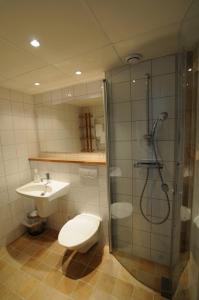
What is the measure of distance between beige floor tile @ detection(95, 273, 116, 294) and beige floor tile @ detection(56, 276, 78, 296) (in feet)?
0.77

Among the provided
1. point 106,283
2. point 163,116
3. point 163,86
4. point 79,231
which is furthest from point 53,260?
point 163,86

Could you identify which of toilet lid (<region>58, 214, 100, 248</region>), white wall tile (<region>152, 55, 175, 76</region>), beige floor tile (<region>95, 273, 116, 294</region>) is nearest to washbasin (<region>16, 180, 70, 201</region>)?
toilet lid (<region>58, 214, 100, 248</region>)

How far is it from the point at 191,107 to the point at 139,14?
677 millimetres

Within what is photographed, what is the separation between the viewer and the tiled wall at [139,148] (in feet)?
4.65

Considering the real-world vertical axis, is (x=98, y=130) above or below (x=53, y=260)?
above

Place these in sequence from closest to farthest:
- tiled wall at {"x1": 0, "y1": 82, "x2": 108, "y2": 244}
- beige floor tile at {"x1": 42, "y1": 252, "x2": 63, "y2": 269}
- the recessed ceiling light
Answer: the recessed ceiling light, beige floor tile at {"x1": 42, "y1": 252, "x2": 63, "y2": 269}, tiled wall at {"x1": 0, "y1": 82, "x2": 108, "y2": 244}

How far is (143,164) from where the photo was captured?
1.58 m

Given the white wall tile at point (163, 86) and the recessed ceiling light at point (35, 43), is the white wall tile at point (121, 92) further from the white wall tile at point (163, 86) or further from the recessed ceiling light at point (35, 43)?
the recessed ceiling light at point (35, 43)

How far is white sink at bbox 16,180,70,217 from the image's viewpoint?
1.83 meters

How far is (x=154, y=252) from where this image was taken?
5.58ft

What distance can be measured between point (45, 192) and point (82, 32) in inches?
71.5

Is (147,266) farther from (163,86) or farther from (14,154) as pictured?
(14,154)

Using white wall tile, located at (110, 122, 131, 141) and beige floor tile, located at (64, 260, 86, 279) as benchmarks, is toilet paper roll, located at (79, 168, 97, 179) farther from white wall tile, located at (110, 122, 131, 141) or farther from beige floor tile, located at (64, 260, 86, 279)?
beige floor tile, located at (64, 260, 86, 279)

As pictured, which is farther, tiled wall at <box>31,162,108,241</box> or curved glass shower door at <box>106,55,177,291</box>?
tiled wall at <box>31,162,108,241</box>
